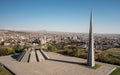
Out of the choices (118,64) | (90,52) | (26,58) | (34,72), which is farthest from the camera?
(26,58)

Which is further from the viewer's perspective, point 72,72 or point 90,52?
point 90,52

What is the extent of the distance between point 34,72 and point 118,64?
484 inches

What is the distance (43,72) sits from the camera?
14.5 meters

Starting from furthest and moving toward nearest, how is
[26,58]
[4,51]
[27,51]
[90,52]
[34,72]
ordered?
[4,51]
[27,51]
[26,58]
[90,52]
[34,72]

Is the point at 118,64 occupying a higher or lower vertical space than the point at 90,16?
lower

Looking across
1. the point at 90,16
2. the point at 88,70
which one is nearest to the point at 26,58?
the point at 88,70

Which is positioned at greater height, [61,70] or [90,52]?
[90,52]

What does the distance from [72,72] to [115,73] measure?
5.18 m

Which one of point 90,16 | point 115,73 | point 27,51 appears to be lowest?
point 115,73

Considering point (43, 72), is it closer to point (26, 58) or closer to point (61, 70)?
point (61, 70)

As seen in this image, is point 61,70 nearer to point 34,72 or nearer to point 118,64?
point 34,72

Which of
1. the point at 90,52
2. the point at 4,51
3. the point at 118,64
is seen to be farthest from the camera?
the point at 4,51

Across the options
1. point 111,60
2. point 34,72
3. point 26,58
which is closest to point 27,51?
point 26,58

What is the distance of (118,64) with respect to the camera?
723 inches
